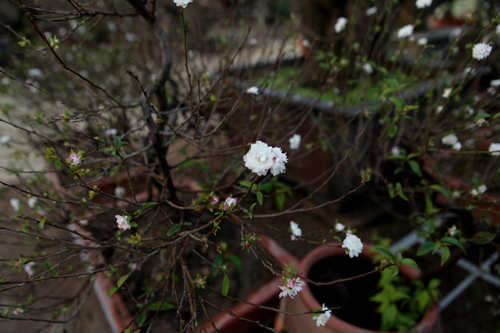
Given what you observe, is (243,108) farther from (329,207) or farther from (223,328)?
(223,328)

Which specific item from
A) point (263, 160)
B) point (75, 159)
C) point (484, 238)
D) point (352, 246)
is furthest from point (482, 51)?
point (75, 159)

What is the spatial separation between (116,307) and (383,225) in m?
2.42

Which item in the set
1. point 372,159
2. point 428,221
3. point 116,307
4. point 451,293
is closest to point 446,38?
point 372,159

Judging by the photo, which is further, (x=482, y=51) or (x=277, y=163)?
(x=482, y=51)

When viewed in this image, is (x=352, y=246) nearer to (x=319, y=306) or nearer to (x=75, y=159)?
(x=319, y=306)

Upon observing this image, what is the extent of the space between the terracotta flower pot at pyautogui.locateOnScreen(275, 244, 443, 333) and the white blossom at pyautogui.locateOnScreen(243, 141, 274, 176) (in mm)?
747

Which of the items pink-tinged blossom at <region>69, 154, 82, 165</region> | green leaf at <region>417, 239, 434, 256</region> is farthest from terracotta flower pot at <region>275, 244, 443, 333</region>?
pink-tinged blossom at <region>69, 154, 82, 165</region>

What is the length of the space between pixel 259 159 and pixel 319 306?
2.76 ft

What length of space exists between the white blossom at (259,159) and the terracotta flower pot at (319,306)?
75cm

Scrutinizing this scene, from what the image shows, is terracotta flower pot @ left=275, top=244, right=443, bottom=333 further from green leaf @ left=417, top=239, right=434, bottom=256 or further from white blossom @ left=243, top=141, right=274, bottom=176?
white blossom @ left=243, top=141, right=274, bottom=176

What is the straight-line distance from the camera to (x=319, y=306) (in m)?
1.31

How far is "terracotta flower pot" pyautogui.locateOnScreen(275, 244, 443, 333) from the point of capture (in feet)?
4.36

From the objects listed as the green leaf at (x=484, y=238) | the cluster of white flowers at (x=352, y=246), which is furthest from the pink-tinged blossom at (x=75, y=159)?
the green leaf at (x=484, y=238)

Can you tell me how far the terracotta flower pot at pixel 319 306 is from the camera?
1.33m
